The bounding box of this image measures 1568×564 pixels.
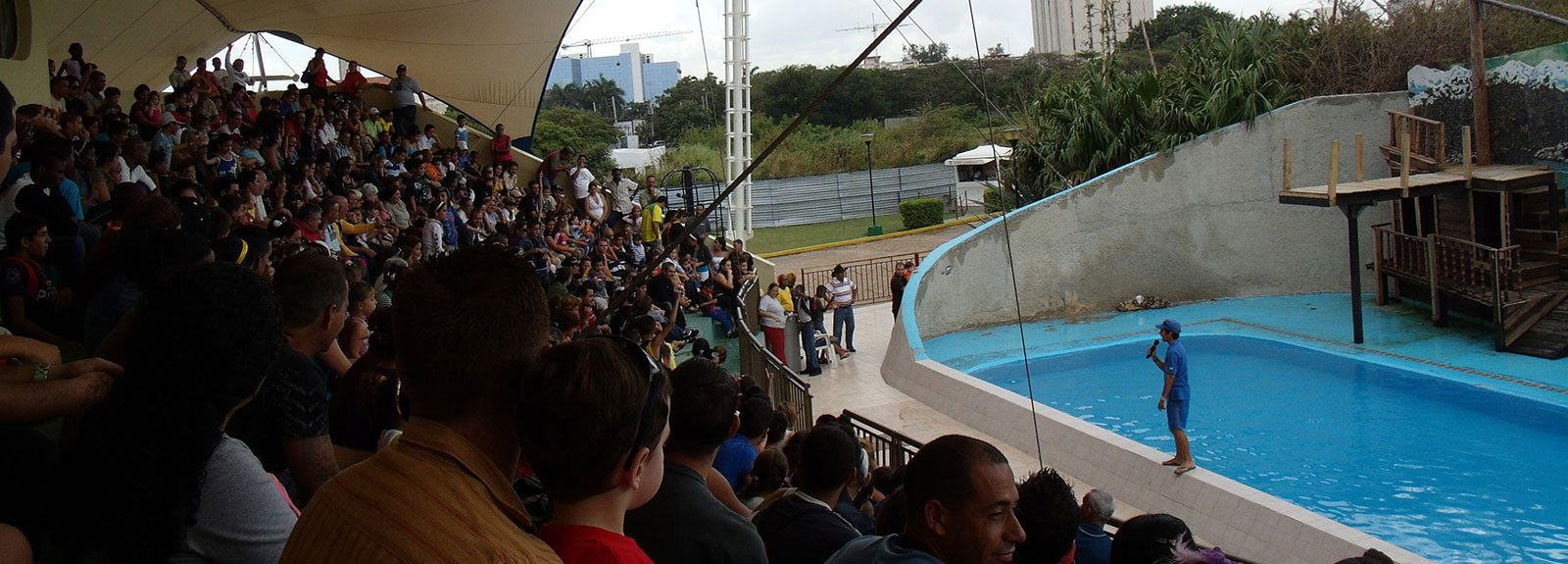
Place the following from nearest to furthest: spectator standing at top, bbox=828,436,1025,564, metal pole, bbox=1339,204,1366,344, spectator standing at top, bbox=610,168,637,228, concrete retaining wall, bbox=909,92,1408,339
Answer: spectator standing at top, bbox=828,436,1025,564
metal pole, bbox=1339,204,1366,344
spectator standing at top, bbox=610,168,637,228
concrete retaining wall, bbox=909,92,1408,339

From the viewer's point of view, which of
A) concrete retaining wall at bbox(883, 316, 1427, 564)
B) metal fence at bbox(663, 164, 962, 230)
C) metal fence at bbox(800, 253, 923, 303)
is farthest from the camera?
metal fence at bbox(663, 164, 962, 230)

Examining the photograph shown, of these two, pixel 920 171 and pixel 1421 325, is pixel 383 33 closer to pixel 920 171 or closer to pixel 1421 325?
pixel 1421 325

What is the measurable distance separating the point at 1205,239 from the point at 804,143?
30.0 m

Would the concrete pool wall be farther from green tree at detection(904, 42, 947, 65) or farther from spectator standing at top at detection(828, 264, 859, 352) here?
green tree at detection(904, 42, 947, 65)

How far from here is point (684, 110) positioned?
51.2 metres

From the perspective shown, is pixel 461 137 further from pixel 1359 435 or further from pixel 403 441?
pixel 403 441

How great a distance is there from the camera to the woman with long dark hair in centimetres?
181

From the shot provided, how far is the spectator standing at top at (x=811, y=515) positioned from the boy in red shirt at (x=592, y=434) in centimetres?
136

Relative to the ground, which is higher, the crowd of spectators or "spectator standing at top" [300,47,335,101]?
"spectator standing at top" [300,47,335,101]

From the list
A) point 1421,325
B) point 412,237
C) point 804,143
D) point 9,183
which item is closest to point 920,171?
point 804,143

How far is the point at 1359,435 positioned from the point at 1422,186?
4723 mm

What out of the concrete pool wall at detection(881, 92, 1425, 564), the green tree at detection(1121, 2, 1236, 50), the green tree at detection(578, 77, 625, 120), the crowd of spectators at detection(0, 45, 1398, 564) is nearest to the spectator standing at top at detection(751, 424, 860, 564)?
the crowd of spectators at detection(0, 45, 1398, 564)

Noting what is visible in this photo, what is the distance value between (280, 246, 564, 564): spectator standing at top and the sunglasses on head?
0.47ft

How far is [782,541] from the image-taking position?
3025 mm
